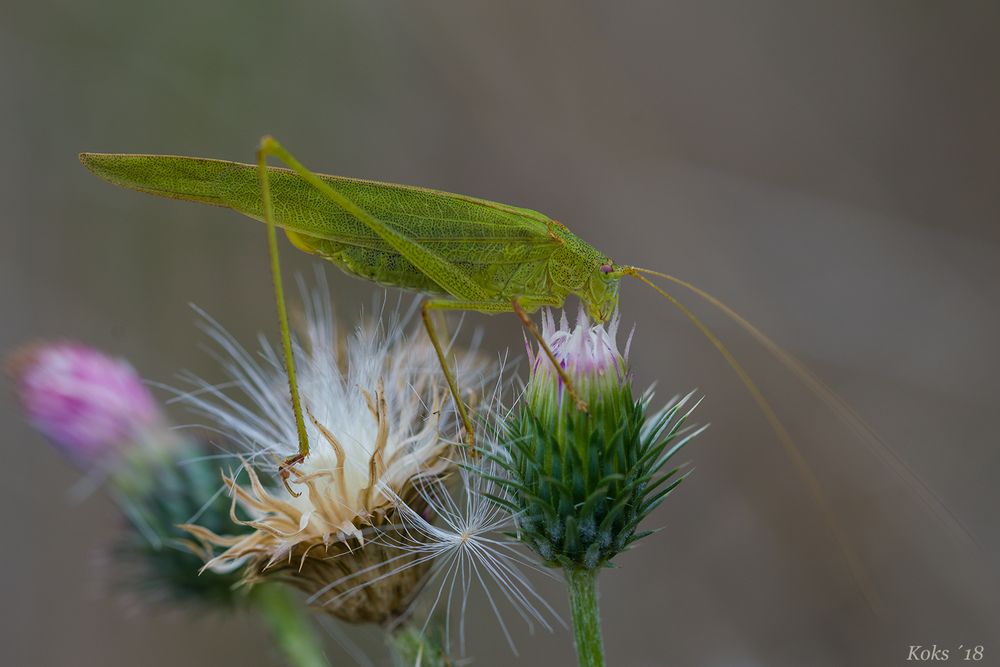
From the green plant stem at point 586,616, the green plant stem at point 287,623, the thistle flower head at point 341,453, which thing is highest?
the thistle flower head at point 341,453

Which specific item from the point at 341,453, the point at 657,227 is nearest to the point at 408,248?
the point at 341,453

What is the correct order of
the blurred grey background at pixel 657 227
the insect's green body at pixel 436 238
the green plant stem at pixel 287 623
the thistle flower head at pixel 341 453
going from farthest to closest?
1. the blurred grey background at pixel 657 227
2. the insect's green body at pixel 436 238
3. the green plant stem at pixel 287 623
4. the thistle flower head at pixel 341 453

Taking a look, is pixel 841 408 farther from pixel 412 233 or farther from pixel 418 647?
pixel 412 233

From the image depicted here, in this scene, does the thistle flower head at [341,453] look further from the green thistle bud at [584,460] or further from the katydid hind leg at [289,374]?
the green thistle bud at [584,460]

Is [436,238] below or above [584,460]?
above

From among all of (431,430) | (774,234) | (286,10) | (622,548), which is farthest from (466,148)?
(622,548)

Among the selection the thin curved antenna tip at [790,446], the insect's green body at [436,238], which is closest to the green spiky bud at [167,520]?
the insect's green body at [436,238]

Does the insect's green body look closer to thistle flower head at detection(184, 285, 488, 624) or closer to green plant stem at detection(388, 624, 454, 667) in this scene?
thistle flower head at detection(184, 285, 488, 624)
